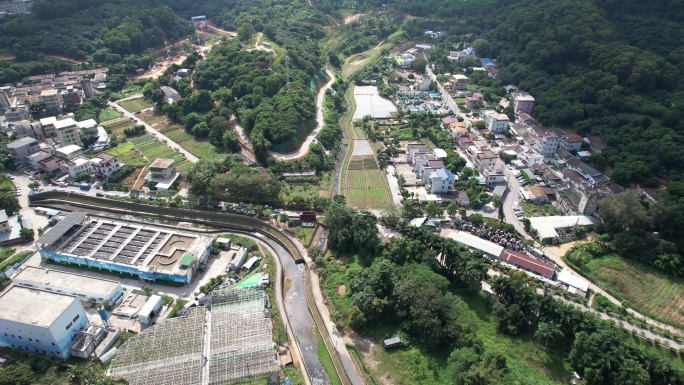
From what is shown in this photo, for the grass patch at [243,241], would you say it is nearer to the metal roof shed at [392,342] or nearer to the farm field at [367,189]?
the farm field at [367,189]

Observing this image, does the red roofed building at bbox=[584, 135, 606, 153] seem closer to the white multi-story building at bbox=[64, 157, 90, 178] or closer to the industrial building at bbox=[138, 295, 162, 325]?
the industrial building at bbox=[138, 295, 162, 325]

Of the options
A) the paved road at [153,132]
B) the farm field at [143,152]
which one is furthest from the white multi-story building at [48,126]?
the paved road at [153,132]

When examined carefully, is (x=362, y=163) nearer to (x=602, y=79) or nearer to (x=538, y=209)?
(x=538, y=209)

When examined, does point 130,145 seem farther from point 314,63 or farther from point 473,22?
point 473,22

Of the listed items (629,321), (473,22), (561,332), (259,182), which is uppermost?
(473,22)

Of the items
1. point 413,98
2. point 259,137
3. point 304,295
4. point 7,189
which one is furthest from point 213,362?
point 413,98
